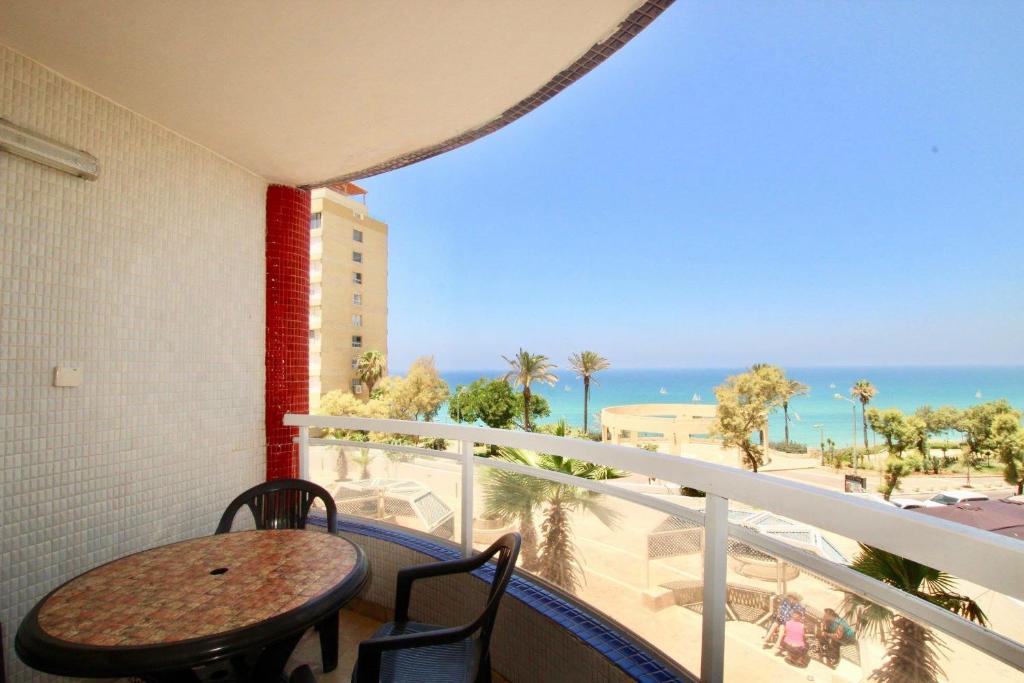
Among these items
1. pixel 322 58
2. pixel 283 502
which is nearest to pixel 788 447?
pixel 283 502

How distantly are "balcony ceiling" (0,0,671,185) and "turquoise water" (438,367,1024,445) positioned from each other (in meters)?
41.7

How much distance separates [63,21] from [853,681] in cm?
335

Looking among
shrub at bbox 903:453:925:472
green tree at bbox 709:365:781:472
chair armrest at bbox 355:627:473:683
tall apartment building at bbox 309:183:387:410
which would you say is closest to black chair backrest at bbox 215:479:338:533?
chair armrest at bbox 355:627:473:683

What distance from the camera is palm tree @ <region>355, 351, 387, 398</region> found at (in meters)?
44.2

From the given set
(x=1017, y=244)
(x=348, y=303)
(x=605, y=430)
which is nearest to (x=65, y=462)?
(x=605, y=430)

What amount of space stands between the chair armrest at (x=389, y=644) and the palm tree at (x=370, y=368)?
44556mm

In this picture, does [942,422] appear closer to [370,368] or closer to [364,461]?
[370,368]

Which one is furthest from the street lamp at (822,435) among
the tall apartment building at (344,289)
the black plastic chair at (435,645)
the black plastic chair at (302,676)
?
the black plastic chair at (302,676)

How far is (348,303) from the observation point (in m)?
46.5

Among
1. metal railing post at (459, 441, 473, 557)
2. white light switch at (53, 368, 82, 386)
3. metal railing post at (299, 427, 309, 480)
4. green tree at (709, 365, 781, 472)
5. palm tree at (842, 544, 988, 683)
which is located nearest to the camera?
palm tree at (842, 544, 988, 683)

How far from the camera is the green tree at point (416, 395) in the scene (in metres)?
37.1

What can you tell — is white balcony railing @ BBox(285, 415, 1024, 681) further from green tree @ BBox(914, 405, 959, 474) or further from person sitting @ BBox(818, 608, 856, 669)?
green tree @ BBox(914, 405, 959, 474)

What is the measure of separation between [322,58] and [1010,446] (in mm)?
49536

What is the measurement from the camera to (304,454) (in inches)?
135
